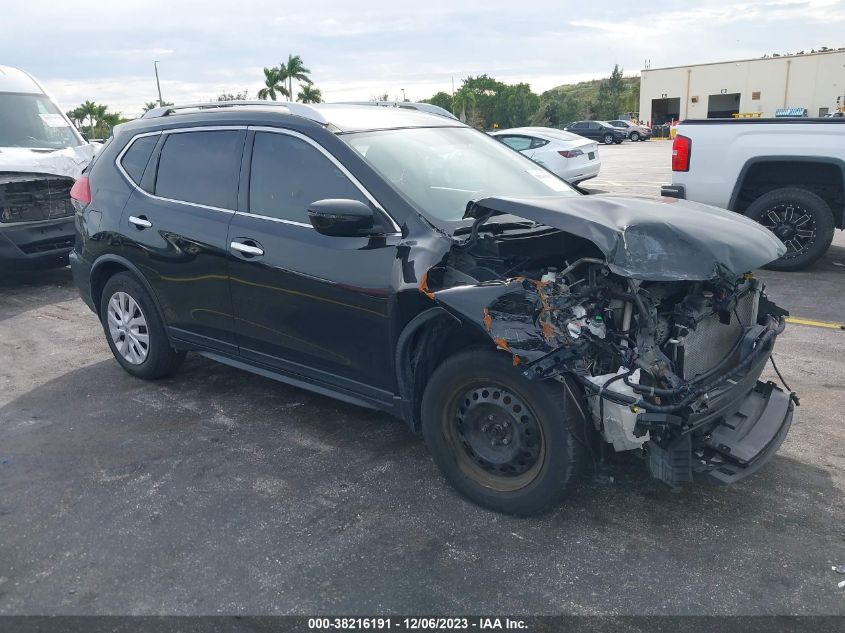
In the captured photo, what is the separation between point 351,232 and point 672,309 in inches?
62.0

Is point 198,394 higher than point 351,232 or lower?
lower

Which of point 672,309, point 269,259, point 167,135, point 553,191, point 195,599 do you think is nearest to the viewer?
point 195,599

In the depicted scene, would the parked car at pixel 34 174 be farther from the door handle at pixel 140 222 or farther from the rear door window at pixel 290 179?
the rear door window at pixel 290 179

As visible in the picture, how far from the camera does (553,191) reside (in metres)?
4.49

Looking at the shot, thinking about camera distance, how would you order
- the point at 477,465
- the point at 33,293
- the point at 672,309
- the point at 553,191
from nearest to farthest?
the point at 672,309 → the point at 477,465 → the point at 553,191 → the point at 33,293

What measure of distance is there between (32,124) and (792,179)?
9.38 metres

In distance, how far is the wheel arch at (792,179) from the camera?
789 cm

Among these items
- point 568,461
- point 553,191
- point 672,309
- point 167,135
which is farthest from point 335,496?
point 167,135

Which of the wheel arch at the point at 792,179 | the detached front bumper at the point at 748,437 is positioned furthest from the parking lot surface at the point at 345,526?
the wheel arch at the point at 792,179

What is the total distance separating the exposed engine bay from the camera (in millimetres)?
2988

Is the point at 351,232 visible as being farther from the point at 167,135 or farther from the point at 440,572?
the point at 167,135

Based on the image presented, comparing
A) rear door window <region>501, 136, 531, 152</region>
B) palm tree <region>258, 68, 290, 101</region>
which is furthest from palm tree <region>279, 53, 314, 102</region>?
rear door window <region>501, 136, 531, 152</region>

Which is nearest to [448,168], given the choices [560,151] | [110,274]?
[110,274]

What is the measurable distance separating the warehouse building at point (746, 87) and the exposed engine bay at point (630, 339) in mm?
57277
